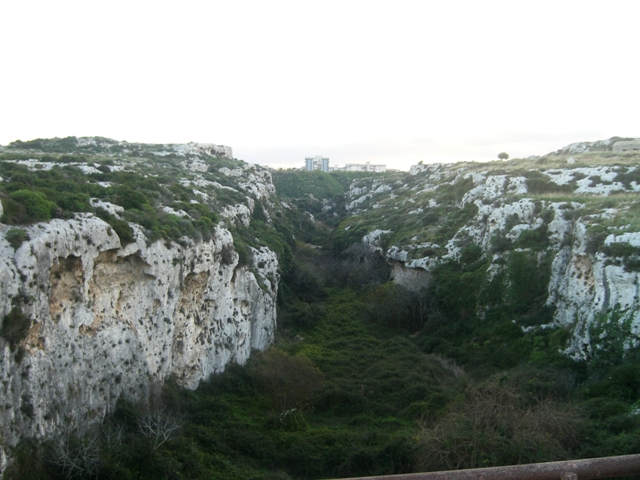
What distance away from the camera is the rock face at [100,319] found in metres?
11.6

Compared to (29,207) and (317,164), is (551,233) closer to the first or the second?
(29,207)

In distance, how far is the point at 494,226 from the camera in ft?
107

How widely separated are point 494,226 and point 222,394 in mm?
21218

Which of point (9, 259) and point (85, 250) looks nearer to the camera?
point (9, 259)

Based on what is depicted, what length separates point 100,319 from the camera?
15.1 m

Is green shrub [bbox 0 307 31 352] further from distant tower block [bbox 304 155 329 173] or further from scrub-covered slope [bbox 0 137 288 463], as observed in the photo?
distant tower block [bbox 304 155 329 173]

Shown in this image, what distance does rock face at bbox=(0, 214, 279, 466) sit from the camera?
37.9ft

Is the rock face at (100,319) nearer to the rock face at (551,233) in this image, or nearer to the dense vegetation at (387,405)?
the dense vegetation at (387,405)

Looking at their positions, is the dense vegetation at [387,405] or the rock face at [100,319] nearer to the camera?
the rock face at [100,319]

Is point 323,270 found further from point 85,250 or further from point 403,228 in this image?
point 85,250

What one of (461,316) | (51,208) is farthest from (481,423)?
(461,316)

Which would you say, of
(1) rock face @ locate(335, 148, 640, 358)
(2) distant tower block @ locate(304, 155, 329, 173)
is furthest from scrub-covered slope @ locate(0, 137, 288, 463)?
(2) distant tower block @ locate(304, 155, 329, 173)

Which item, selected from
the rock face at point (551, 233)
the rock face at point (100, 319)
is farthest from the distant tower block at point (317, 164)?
the rock face at point (100, 319)

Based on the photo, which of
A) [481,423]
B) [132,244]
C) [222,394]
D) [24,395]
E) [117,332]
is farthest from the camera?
[222,394]
